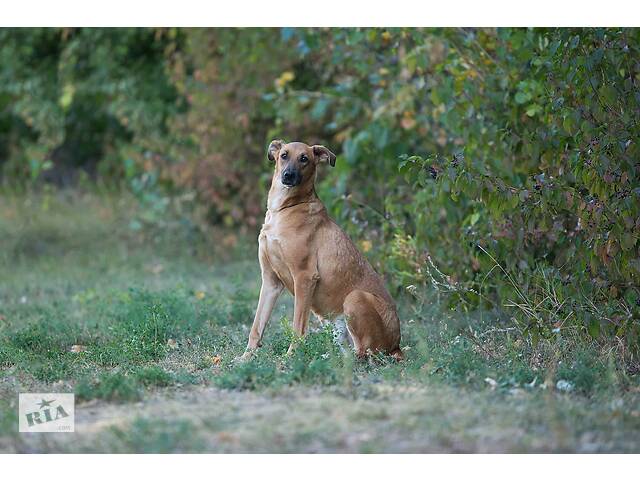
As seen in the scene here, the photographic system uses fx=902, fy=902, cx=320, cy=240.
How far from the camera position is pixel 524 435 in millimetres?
4770

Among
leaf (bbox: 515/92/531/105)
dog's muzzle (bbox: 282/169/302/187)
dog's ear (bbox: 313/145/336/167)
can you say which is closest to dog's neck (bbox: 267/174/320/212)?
dog's muzzle (bbox: 282/169/302/187)

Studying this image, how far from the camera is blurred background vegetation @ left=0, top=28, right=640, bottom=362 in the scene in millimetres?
6395

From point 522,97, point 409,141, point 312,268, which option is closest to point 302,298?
point 312,268

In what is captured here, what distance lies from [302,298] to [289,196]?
0.86 metres

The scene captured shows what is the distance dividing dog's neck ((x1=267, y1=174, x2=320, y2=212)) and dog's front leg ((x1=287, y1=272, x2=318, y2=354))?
656mm

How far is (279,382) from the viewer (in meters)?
5.77

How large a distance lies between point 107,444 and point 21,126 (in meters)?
13.1

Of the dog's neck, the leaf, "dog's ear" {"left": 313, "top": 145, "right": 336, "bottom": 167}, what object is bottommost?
the dog's neck

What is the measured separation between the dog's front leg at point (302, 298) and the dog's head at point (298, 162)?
761 millimetres

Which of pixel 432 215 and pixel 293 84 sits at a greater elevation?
pixel 293 84

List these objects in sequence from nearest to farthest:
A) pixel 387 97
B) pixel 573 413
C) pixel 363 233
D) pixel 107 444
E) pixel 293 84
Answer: pixel 107 444
pixel 573 413
pixel 363 233
pixel 387 97
pixel 293 84

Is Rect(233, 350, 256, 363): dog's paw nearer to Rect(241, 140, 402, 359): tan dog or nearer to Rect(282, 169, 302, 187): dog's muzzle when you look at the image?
Rect(241, 140, 402, 359): tan dog

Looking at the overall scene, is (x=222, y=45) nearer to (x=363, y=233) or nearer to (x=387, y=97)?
(x=387, y=97)

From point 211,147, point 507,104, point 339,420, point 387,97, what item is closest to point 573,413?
point 339,420
